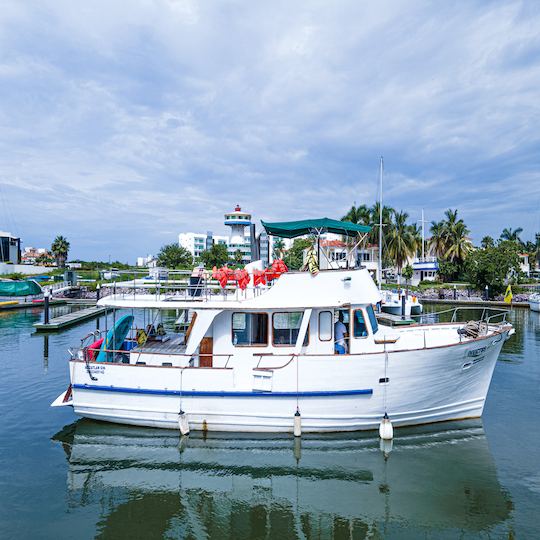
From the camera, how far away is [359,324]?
34.5 feet

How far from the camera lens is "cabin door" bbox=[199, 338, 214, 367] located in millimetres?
10438

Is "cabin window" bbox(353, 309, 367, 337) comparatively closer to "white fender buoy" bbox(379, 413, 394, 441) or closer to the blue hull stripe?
the blue hull stripe

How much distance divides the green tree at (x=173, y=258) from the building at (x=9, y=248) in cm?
2226

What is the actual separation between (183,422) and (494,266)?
4287 cm

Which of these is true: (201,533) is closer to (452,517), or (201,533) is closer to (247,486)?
(247,486)

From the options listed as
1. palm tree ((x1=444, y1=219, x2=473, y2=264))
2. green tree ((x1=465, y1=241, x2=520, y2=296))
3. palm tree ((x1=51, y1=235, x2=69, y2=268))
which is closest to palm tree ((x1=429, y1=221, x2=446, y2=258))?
palm tree ((x1=444, y1=219, x2=473, y2=264))

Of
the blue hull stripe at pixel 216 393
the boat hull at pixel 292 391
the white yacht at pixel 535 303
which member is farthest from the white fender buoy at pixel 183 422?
the white yacht at pixel 535 303

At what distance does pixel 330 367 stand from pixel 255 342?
7.07 feet

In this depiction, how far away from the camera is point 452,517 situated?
718cm

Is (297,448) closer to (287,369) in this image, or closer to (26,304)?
(287,369)

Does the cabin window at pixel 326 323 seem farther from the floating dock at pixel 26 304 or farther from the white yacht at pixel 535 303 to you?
the floating dock at pixel 26 304

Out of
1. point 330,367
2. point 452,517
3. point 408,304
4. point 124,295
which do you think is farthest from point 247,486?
point 408,304

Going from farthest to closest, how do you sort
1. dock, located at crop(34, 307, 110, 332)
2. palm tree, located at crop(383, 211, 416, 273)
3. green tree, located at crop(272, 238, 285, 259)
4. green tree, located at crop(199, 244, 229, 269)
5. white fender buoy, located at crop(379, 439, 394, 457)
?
green tree, located at crop(199, 244, 229, 269) → palm tree, located at crop(383, 211, 416, 273) → green tree, located at crop(272, 238, 285, 259) → dock, located at crop(34, 307, 110, 332) → white fender buoy, located at crop(379, 439, 394, 457)

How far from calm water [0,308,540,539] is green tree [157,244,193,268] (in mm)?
60166
